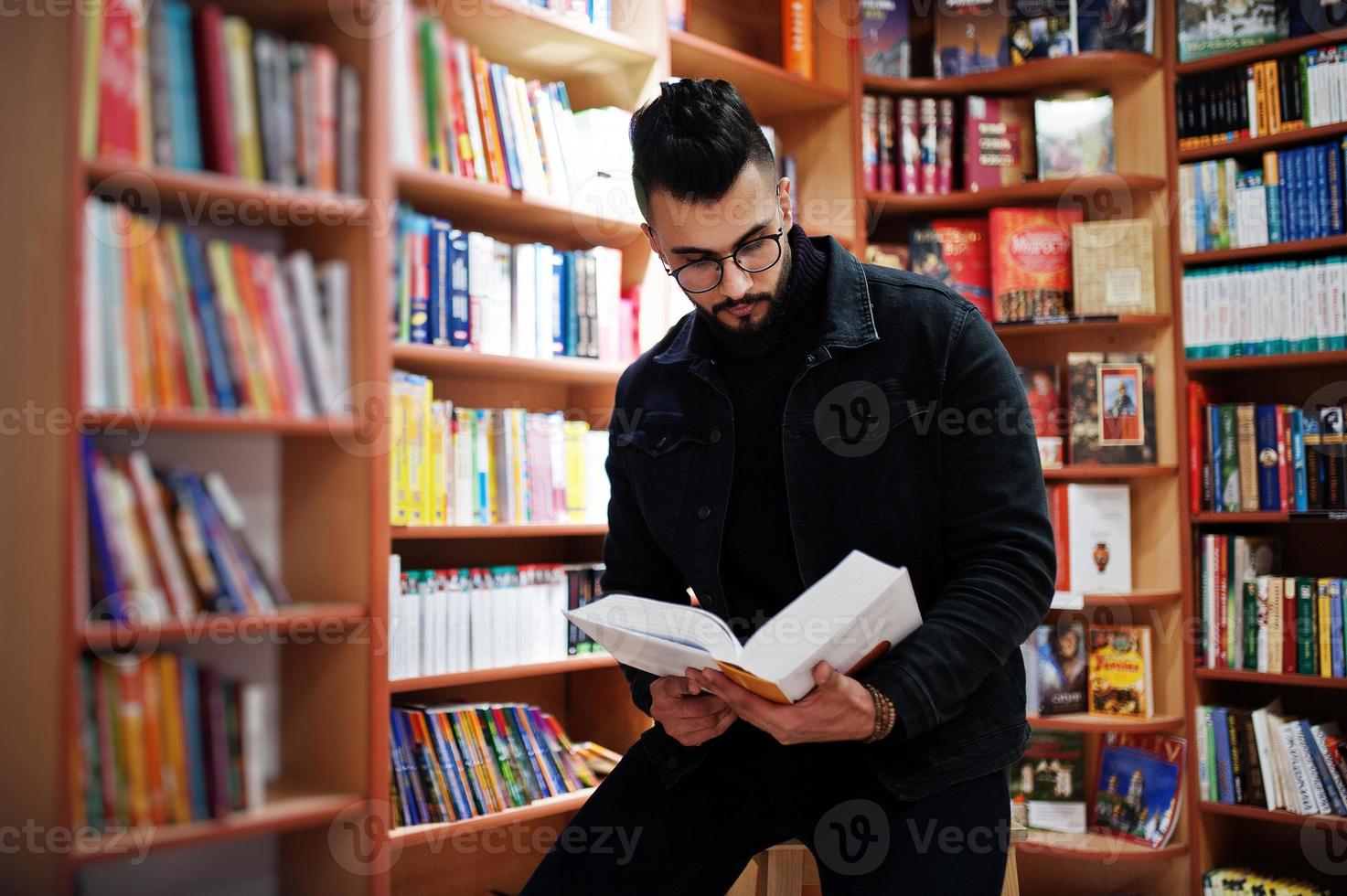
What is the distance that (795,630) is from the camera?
1.18 m

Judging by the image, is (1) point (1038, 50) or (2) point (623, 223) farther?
(1) point (1038, 50)

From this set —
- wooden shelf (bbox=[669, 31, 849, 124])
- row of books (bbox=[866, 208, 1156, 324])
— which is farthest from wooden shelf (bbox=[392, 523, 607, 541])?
row of books (bbox=[866, 208, 1156, 324])

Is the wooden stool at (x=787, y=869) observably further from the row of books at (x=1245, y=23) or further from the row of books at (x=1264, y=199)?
the row of books at (x=1245, y=23)

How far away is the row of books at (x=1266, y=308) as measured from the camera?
8.82 feet

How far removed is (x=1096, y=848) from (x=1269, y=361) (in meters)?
1.27

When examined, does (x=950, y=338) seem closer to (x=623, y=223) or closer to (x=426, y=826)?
(x=623, y=223)

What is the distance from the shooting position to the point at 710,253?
4.90 ft

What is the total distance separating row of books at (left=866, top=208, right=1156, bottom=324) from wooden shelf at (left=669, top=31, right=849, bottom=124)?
1.42ft

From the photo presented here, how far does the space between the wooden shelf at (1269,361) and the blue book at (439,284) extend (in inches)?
74.3

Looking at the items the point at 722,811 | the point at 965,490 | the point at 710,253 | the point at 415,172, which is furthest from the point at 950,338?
the point at 415,172

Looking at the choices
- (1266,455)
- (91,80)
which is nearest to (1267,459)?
(1266,455)

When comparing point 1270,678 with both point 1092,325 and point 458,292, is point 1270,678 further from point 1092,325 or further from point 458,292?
point 458,292

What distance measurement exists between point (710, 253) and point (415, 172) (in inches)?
22.2

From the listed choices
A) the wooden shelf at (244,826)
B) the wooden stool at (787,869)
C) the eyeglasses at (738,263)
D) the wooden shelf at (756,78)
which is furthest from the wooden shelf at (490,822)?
the wooden shelf at (756,78)
